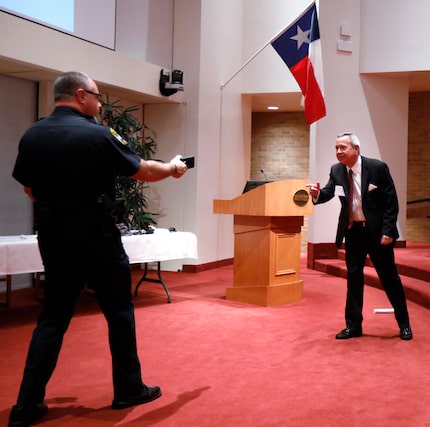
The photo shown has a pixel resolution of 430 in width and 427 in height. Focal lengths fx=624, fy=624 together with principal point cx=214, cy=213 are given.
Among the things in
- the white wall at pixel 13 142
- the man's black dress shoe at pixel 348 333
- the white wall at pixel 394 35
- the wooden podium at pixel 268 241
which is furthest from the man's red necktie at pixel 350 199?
the white wall at pixel 394 35

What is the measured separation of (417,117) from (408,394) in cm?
882

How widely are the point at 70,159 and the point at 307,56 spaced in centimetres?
516

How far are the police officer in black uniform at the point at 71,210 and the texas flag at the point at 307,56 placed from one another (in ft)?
15.0

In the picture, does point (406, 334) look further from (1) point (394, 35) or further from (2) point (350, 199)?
(1) point (394, 35)

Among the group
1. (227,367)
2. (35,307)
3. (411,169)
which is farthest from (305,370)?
(411,169)

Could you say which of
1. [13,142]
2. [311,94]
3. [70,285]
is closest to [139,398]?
[70,285]

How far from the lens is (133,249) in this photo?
5746mm

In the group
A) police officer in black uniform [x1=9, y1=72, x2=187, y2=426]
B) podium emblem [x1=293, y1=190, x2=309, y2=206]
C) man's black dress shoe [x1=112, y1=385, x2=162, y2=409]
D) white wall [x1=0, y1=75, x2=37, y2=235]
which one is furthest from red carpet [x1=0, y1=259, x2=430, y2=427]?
white wall [x1=0, y1=75, x2=37, y2=235]

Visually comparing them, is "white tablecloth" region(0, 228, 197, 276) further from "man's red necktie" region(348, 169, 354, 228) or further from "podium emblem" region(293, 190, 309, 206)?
"man's red necktie" region(348, 169, 354, 228)

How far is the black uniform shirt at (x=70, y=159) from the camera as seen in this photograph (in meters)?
2.81

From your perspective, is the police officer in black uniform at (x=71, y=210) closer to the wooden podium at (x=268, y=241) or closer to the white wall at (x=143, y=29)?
the wooden podium at (x=268, y=241)

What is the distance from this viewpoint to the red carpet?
309 cm

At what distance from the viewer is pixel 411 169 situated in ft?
37.5

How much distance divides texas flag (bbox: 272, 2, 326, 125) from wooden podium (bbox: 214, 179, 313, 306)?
1582 mm
